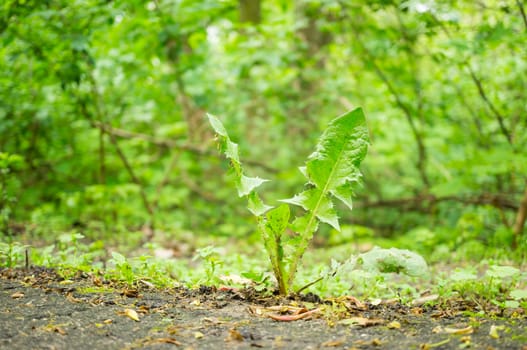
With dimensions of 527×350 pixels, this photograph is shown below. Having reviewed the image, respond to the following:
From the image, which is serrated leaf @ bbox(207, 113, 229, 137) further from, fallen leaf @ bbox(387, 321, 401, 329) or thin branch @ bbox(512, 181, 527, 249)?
thin branch @ bbox(512, 181, 527, 249)

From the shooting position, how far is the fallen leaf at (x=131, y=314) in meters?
2.19

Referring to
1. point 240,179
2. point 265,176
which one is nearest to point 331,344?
point 240,179

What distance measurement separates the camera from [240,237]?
6.98m

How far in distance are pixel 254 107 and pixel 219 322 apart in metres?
6.77

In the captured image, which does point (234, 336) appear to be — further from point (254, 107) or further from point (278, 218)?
point (254, 107)

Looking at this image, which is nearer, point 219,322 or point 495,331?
point 495,331

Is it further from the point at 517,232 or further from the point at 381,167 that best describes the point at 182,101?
the point at 517,232

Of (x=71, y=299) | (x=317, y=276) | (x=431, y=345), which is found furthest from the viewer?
(x=317, y=276)

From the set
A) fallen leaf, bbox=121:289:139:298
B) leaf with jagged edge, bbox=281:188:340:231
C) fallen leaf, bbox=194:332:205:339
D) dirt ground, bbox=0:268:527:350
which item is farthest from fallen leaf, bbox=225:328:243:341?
leaf with jagged edge, bbox=281:188:340:231

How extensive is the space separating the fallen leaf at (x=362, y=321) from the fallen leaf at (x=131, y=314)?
899mm

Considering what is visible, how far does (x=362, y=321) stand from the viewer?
2.14m

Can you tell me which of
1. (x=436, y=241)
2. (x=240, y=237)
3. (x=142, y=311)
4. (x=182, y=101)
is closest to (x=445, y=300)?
(x=142, y=311)

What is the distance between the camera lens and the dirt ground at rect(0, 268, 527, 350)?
1917 mm

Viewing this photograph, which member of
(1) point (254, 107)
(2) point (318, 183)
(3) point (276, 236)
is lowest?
(3) point (276, 236)
